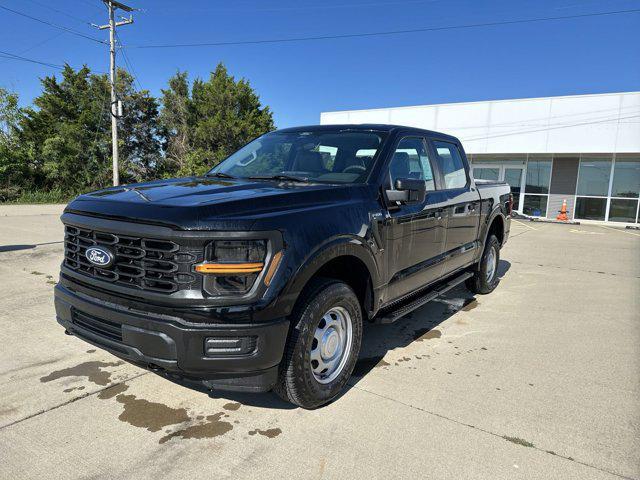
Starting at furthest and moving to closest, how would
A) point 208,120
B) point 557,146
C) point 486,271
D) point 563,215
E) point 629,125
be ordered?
point 208,120 < point 563,215 < point 557,146 < point 629,125 < point 486,271

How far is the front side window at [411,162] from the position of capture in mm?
3764

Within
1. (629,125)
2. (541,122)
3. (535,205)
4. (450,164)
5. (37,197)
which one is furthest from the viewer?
(37,197)

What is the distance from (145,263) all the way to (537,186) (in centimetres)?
2138

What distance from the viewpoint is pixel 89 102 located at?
3247cm

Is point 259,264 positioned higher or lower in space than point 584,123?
lower

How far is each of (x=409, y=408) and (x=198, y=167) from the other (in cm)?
3028

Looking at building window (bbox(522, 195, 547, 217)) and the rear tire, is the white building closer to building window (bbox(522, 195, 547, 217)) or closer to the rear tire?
building window (bbox(522, 195, 547, 217))

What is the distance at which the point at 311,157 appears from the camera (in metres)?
3.92

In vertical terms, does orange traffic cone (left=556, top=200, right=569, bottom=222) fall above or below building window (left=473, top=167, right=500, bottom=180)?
below

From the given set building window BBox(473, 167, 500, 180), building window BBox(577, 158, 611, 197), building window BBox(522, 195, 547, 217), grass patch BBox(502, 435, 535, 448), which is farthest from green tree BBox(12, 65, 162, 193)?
grass patch BBox(502, 435, 535, 448)

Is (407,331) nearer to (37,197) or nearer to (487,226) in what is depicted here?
(487,226)

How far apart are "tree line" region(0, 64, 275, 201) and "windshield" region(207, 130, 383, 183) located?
2486cm

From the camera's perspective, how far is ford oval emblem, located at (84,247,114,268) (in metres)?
2.62

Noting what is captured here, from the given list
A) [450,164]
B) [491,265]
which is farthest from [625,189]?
[450,164]
